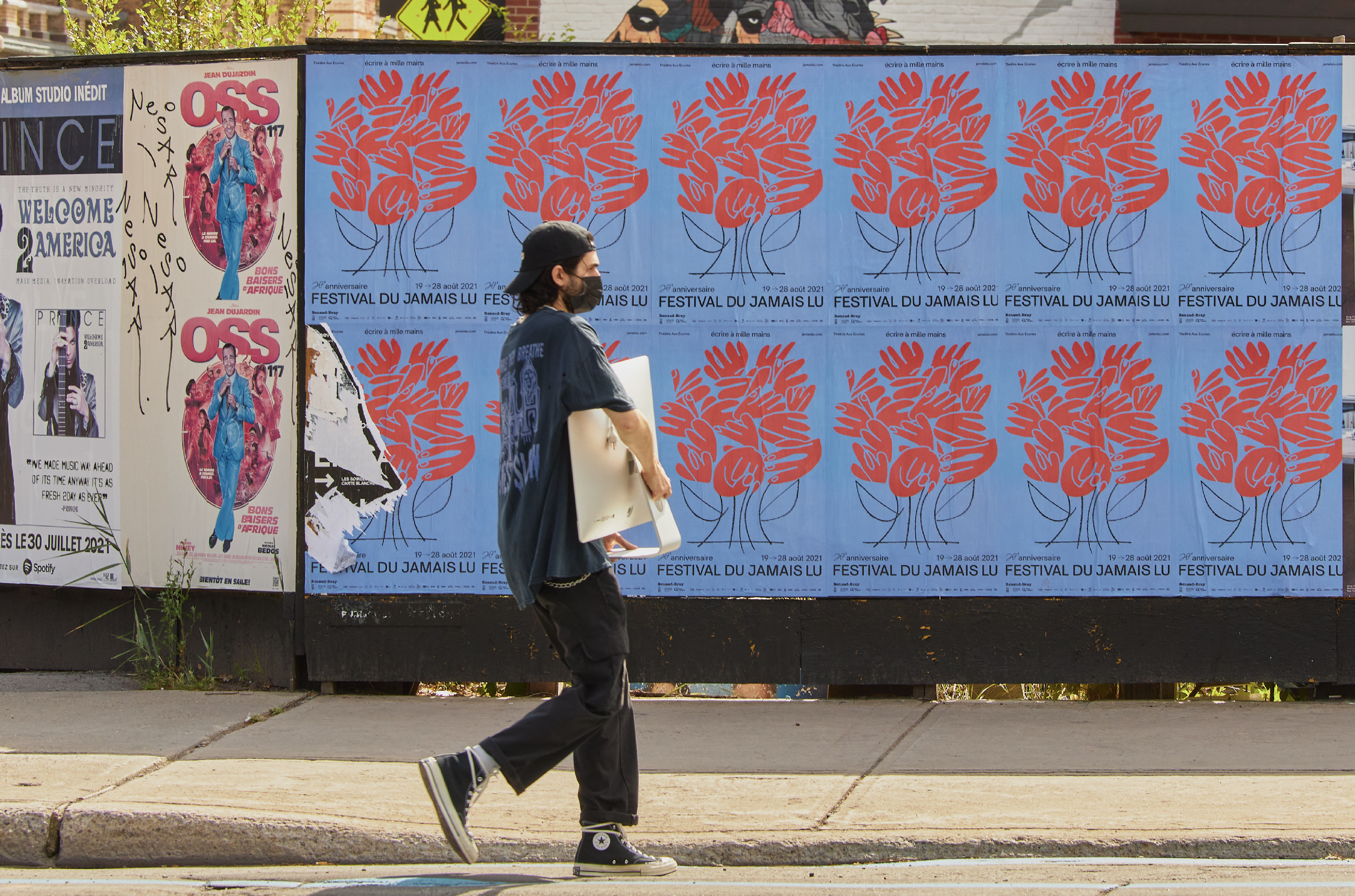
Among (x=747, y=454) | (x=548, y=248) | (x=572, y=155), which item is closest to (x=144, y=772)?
(x=548, y=248)

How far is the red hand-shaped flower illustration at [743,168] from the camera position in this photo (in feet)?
20.4

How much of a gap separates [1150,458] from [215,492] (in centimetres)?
450

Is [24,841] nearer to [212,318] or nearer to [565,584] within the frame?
[565,584]

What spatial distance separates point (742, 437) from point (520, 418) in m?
2.30

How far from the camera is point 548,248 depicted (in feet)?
13.5

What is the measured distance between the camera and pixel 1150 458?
20.3 feet

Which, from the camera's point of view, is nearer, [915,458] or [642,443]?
[642,443]

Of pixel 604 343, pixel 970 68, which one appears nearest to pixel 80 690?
pixel 604 343

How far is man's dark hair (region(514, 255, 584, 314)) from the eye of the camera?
4.13 meters

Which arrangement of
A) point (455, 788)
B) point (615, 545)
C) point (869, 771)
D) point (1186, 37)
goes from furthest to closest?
point (1186, 37), point (869, 771), point (615, 545), point (455, 788)

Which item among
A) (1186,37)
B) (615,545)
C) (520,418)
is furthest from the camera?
(1186,37)

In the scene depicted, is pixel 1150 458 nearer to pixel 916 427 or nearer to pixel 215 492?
pixel 916 427

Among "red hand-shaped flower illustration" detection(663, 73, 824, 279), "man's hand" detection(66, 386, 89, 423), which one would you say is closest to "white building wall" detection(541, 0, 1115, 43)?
"red hand-shaped flower illustration" detection(663, 73, 824, 279)

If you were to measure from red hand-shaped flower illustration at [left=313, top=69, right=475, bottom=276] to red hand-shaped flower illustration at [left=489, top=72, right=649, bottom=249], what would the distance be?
0.75 feet
